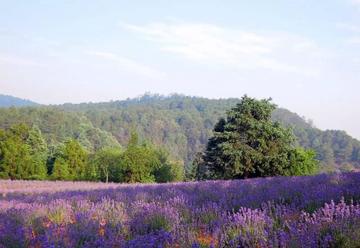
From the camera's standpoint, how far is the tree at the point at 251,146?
38.5 metres

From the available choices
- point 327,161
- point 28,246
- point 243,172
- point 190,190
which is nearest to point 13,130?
point 243,172

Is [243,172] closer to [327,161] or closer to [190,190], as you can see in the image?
[190,190]

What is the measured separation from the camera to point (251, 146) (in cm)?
4003

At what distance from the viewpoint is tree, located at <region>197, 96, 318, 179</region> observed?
3850 cm

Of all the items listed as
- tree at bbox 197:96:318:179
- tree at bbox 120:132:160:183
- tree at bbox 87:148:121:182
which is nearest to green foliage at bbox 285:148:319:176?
tree at bbox 197:96:318:179

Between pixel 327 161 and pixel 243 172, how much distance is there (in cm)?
13800

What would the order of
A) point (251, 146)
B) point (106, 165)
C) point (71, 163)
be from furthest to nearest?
point (106, 165) → point (71, 163) → point (251, 146)

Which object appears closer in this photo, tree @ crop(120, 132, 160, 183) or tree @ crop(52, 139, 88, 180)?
tree @ crop(52, 139, 88, 180)


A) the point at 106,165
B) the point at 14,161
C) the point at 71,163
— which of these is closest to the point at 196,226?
the point at 71,163

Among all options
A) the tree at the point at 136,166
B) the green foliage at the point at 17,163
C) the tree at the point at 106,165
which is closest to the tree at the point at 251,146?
the tree at the point at 136,166

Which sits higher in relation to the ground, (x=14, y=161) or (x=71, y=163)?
(x=71, y=163)

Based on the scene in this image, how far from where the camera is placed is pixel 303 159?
4662 cm

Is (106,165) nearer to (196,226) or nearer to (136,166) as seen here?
(136,166)

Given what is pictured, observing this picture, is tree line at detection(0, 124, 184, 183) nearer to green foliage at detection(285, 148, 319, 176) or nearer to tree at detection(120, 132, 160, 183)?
tree at detection(120, 132, 160, 183)
